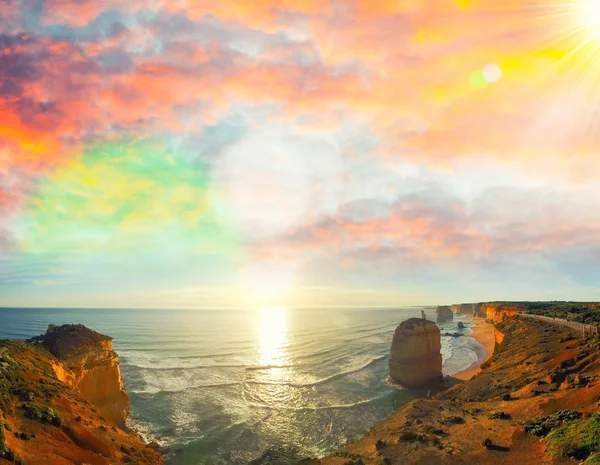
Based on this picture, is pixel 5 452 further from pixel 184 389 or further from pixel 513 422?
pixel 184 389

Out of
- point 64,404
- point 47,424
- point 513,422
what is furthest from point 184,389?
point 513,422

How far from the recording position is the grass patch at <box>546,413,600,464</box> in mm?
13922

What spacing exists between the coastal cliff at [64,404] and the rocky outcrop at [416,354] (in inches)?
1431

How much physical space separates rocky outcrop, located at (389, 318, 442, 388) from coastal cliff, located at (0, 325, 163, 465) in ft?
119

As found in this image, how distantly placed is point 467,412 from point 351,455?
9.76 meters

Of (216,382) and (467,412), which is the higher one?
(467,412)

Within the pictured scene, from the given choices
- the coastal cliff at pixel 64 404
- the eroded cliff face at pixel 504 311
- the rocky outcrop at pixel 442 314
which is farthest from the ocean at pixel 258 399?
the rocky outcrop at pixel 442 314

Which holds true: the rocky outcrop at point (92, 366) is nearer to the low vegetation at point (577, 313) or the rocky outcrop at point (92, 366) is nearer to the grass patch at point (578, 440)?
the grass patch at point (578, 440)

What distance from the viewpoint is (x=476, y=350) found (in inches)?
3164

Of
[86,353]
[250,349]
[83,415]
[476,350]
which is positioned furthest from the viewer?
[250,349]

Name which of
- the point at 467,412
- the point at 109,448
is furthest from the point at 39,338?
the point at 467,412

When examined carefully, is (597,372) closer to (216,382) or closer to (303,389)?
(303,389)

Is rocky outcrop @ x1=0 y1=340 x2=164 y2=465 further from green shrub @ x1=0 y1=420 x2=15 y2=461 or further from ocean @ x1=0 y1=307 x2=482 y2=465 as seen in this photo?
ocean @ x1=0 y1=307 x2=482 y2=465

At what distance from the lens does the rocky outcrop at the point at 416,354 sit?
49.4 m
